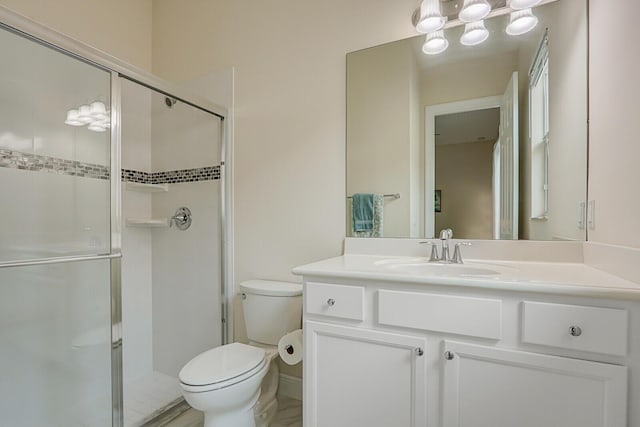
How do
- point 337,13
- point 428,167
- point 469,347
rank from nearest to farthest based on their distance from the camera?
point 469,347, point 428,167, point 337,13

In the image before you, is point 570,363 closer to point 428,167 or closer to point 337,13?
point 428,167

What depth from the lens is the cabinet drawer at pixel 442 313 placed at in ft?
3.18

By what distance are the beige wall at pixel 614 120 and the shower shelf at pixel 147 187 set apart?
2456mm

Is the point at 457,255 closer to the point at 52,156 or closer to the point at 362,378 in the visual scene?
the point at 362,378

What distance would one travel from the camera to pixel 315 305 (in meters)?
1.25

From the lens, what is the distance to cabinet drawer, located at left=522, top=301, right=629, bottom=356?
2.72 feet

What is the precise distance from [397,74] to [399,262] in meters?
0.98

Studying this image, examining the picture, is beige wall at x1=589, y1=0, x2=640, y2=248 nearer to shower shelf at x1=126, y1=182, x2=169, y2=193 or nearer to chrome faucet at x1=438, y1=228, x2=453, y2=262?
chrome faucet at x1=438, y1=228, x2=453, y2=262

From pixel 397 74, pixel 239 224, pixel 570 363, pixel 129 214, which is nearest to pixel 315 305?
pixel 570 363

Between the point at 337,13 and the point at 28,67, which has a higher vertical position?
the point at 337,13

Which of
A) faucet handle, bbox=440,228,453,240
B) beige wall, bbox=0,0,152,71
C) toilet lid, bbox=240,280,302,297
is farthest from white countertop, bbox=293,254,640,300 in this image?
beige wall, bbox=0,0,152,71

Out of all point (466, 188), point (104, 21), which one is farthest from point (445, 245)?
point (104, 21)

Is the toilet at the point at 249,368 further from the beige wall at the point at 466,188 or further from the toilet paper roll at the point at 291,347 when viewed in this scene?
the beige wall at the point at 466,188

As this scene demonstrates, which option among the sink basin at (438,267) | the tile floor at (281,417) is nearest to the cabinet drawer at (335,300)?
the sink basin at (438,267)
